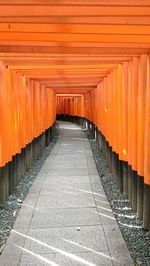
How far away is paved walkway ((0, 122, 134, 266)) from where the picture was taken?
4.69 meters

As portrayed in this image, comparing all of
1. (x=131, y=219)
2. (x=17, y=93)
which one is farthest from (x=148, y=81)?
(x=17, y=93)

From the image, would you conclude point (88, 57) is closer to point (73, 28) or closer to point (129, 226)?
point (73, 28)

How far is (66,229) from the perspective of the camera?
576 centimetres

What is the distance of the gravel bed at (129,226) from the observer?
4.86m

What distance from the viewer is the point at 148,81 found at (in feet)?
18.3

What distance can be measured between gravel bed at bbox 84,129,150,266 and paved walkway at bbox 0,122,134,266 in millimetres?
129

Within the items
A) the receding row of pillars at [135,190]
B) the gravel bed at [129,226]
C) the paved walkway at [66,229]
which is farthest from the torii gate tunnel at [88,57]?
the paved walkway at [66,229]

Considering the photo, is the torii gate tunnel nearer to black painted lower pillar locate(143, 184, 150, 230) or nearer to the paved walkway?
black painted lower pillar locate(143, 184, 150, 230)

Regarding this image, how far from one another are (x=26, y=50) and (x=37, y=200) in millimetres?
3389

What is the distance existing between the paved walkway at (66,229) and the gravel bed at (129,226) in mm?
129

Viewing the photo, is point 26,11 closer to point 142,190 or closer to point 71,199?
point 142,190

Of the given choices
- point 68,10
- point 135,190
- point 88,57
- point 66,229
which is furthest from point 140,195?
point 68,10

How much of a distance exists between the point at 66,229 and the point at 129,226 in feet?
3.50

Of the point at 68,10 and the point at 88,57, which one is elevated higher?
the point at 68,10
